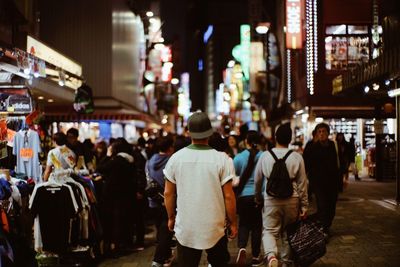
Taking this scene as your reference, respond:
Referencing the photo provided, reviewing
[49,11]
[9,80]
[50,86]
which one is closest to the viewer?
[9,80]

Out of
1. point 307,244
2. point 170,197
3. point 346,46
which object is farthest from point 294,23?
point 170,197

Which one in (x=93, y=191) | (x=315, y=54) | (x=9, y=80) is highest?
(x=315, y=54)

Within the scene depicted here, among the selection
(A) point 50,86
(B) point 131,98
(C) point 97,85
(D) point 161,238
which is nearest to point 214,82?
(B) point 131,98

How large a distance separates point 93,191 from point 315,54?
55.1 feet

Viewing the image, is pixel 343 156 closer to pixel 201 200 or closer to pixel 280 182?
pixel 280 182

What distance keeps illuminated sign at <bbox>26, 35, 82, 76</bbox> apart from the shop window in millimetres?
11631

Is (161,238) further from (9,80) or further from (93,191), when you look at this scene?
(9,80)

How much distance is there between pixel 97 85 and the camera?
3050cm

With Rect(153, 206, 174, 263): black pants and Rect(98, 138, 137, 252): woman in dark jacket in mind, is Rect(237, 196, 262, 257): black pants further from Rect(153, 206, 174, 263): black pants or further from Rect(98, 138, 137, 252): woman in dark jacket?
Rect(98, 138, 137, 252): woman in dark jacket

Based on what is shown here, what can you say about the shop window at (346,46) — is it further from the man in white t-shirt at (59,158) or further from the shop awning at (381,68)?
the man in white t-shirt at (59,158)

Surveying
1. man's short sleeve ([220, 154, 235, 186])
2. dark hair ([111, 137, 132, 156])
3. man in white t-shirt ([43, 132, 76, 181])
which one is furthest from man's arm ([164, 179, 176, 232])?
dark hair ([111, 137, 132, 156])

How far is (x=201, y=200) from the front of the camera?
17.6ft

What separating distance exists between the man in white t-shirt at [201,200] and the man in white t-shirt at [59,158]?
409 centimetres

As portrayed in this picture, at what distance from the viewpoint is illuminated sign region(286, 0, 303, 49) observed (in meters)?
26.0
